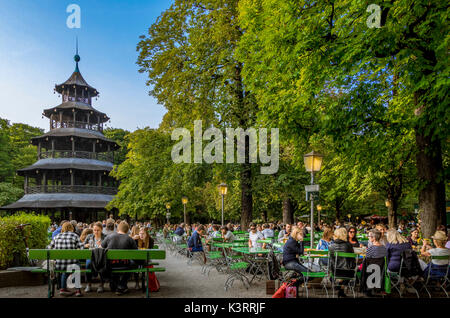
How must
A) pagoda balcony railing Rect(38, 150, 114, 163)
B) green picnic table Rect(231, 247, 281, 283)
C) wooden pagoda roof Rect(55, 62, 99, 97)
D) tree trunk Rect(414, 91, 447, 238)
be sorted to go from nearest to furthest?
green picnic table Rect(231, 247, 281, 283) < tree trunk Rect(414, 91, 447, 238) < pagoda balcony railing Rect(38, 150, 114, 163) < wooden pagoda roof Rect(55, 62, 99, 97)

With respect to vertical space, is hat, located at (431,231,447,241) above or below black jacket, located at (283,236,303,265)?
above

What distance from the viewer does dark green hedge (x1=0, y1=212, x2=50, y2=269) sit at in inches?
372

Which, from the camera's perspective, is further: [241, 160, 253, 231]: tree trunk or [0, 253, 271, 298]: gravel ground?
[241, 160, 253, 231]: tree trunk

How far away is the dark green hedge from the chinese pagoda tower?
97.2ft

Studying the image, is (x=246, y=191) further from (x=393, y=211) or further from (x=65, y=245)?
(x=65, y=245)

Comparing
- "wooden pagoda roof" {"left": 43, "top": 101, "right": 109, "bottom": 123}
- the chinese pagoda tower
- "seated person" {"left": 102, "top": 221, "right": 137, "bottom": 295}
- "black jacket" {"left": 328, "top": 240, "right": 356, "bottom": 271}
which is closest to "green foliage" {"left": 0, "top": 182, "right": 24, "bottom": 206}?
the chinese pagoda tower

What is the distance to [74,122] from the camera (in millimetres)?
44781

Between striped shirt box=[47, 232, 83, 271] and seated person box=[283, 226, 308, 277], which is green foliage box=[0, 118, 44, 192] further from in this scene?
seated person box=[283, 226, 308, 277]

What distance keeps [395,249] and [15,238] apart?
31.0 feet

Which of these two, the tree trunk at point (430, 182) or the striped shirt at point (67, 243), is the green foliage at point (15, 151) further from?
the tree trunk at point (430, 182)

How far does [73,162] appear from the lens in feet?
137

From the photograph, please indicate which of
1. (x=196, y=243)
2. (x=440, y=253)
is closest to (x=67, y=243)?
(x=196, y=243)
